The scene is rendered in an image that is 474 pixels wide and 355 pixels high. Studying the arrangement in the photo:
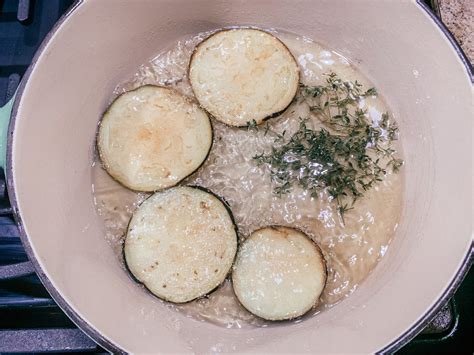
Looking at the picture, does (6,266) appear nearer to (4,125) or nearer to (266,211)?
(4,125)

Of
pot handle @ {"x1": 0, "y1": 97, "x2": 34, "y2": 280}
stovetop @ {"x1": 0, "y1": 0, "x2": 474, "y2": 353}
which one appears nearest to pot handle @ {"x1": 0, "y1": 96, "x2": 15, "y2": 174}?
pot handle @ {"x1": 0, "y1": 97, "x2": 34, "y2": 280}

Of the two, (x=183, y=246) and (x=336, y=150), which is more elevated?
(x=336, y=150)

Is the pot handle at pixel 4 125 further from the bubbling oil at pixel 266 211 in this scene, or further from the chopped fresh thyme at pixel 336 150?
the chopped fresh thyme at pixel 336 150

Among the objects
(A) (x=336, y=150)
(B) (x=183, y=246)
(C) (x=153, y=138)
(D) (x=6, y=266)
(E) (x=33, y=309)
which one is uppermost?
(A) (x=336, y=150)

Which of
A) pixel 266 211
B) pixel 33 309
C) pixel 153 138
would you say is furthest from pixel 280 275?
pixel 33 309

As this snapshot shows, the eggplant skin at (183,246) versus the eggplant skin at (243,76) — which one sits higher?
the eggplant skin at (243,76)

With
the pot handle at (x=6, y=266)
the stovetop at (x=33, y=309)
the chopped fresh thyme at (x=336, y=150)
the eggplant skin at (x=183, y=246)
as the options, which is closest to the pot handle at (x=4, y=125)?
the pot handle at (x=6, y=266)

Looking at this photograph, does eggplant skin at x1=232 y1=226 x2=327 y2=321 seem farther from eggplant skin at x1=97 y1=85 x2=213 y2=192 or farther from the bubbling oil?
eggplant skin at x1=97 y1=85 x2=213 y2=192
